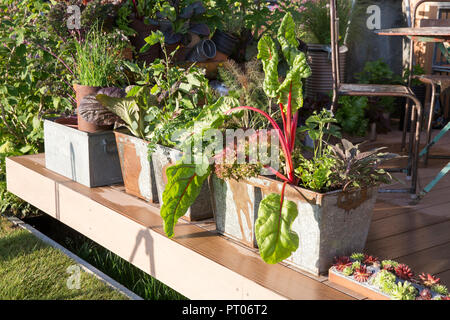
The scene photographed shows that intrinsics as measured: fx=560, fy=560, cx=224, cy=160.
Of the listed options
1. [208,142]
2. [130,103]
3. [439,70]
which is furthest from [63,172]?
[439,70]

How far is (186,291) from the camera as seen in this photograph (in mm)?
2002

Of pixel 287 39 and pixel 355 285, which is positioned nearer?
pixel 355 285

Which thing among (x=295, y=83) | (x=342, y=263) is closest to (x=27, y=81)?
(x=295, y=83)

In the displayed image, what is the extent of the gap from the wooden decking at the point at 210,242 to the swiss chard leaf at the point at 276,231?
0.11 meters

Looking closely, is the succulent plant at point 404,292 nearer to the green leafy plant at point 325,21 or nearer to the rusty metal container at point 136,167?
the rusty metal container at point 136,167

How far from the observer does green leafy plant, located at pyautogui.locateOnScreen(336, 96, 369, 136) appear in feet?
14.0

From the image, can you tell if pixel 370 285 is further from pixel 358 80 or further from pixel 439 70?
pixel 439 70

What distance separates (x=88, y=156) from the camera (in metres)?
2.63

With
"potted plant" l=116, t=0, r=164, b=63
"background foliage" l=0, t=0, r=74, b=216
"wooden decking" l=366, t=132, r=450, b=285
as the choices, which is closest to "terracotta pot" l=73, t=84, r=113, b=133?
"background foliage" l=0, t=0, r=74, b=216

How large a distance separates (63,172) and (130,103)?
0.70 m

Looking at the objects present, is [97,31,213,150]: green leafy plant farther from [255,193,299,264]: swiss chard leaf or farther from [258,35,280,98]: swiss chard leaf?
[255,193,299,264]: swiss chard leaf

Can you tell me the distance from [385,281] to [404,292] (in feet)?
0.22

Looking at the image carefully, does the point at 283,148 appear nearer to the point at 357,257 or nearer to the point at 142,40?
the point at 357,257
